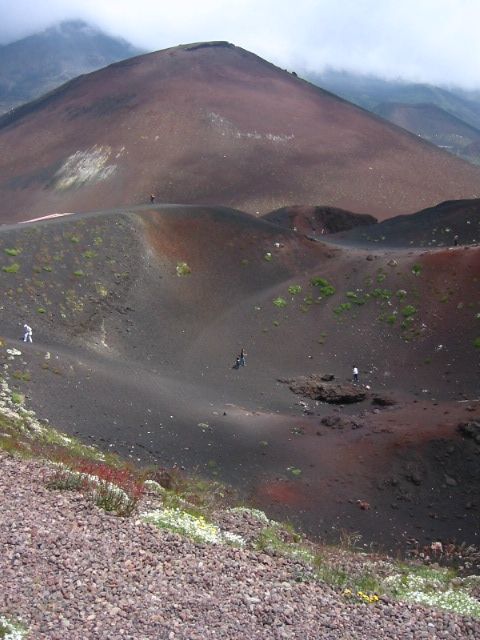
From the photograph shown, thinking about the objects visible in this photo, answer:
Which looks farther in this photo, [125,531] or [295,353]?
[295,353]

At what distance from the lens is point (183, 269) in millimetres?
32906

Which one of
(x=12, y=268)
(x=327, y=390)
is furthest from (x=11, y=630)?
(x=12, y=268)

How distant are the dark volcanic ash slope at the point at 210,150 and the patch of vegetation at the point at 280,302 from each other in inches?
1267

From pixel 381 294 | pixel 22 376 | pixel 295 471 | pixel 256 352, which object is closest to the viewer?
pixel 295 471

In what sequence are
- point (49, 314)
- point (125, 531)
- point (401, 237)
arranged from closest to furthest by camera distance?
point (125, 531)
point (49, 314)
point (401, 237)

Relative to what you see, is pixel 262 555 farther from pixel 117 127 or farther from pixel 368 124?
pixel 368 124

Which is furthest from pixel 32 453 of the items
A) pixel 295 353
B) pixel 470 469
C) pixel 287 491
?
pixel 295 353

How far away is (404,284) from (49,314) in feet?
57.1

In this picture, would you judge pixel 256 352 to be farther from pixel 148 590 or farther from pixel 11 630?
pixel 11 630

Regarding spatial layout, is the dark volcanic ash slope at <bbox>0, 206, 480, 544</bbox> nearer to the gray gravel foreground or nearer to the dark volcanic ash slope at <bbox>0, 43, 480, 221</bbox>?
the gray gravel foreground

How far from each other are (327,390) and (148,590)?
1808 cm

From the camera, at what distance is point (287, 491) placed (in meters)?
17.5

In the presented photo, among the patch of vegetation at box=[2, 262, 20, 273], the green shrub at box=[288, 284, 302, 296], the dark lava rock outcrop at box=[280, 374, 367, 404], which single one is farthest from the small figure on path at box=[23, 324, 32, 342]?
the green shrub at box=[288, 284, 302, 296]

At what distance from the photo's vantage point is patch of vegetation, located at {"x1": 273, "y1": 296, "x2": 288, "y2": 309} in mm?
31558
